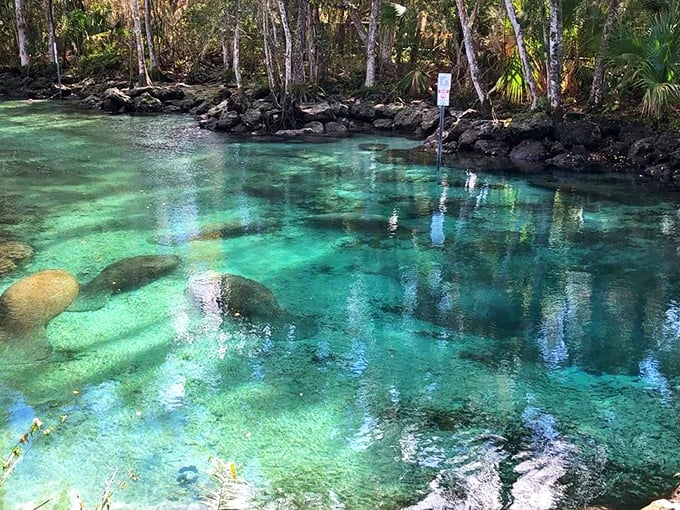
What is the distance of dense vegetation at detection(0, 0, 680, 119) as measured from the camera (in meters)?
14.1

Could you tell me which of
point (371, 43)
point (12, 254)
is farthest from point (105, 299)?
point (371, 43)

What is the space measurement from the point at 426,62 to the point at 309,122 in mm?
5817

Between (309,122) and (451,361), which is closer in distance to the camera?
(451,361)

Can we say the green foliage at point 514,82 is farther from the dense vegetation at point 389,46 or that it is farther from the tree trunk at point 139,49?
the tree trunk at point 139,49

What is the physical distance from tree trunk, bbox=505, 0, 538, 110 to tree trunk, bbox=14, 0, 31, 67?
2292 centimetres

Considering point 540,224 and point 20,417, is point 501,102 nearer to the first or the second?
point 540,224

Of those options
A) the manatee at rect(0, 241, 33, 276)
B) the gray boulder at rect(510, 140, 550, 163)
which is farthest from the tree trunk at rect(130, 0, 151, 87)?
the manatee at rect(0, 241, 33, 276)

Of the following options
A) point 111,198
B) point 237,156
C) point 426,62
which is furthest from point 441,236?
point 426,62

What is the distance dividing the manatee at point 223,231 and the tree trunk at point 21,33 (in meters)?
24.7

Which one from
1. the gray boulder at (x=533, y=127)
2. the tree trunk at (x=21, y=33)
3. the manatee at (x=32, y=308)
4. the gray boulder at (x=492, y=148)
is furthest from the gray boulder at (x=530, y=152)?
the tree trunk at (x=21, y=33)

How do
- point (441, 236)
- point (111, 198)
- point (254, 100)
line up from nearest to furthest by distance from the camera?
point (441, 236) < point (111, 198) < point (254, 100)

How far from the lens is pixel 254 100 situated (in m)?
20.1

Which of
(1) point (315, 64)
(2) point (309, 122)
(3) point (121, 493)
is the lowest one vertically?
(3) point (121, 493)

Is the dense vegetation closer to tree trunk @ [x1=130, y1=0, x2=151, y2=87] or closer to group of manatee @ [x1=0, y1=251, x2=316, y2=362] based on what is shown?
tree trunk @ [x1=130, y1=0, x2=151, y2=87]
